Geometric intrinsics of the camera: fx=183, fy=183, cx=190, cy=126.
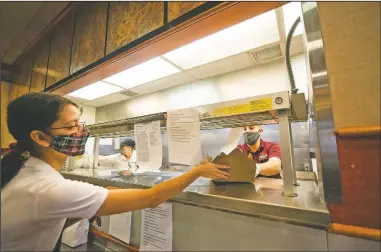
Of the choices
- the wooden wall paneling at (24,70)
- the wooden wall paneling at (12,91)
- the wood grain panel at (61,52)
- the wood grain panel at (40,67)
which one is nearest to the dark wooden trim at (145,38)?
the wood grain panel at (61,52)

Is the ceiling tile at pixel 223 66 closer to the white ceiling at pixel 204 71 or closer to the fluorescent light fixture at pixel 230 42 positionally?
the white ceiling at pixel 204 71

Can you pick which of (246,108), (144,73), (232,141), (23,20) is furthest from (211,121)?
(23,20)

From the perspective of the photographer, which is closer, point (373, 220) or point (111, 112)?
point (373, 220)

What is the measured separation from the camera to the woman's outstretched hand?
33.1 inches

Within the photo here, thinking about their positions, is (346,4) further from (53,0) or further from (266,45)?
(53,0)

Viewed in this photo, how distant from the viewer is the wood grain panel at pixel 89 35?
1.84 meters

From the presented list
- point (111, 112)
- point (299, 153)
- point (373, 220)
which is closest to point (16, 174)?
point (373, 220)

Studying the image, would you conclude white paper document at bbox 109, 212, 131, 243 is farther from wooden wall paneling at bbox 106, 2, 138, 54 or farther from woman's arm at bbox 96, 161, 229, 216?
wooden wall paneling at bbox 106, 2, 138, 54

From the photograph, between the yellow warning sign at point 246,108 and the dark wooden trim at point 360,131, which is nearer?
the dark wooden trim at point 360,131

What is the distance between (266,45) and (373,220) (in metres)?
2.10

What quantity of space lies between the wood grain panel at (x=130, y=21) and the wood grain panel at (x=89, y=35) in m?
0.14

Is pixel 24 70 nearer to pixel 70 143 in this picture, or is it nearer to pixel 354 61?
pixel 70 143

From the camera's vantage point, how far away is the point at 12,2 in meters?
2.10

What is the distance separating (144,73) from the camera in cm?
273
